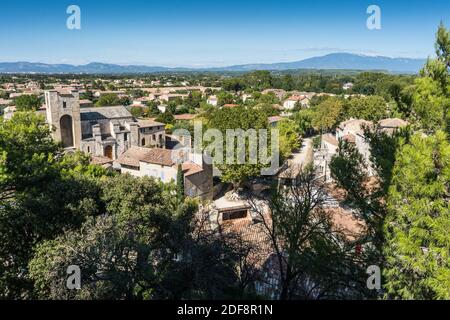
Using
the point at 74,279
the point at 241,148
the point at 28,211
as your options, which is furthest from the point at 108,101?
the point at 74,279

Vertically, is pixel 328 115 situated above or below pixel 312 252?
above

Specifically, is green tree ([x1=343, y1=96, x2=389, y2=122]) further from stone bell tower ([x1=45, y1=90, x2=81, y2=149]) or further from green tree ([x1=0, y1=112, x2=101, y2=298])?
green tree ([x1=0, y1=112, x2=101, y2=298])

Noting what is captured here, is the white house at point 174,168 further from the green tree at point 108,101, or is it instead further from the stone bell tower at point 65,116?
the green tree at point 108,101

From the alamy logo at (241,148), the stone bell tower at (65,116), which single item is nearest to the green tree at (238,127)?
the alamy logo at (241,148)

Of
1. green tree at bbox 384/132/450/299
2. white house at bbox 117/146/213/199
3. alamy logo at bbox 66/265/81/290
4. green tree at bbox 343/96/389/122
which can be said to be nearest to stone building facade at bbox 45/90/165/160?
white house at bbox 117/146/213/199

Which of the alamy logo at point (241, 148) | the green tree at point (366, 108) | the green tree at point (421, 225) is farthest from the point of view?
the green tree at point (366, 108)

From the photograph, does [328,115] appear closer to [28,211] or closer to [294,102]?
[294,102]
